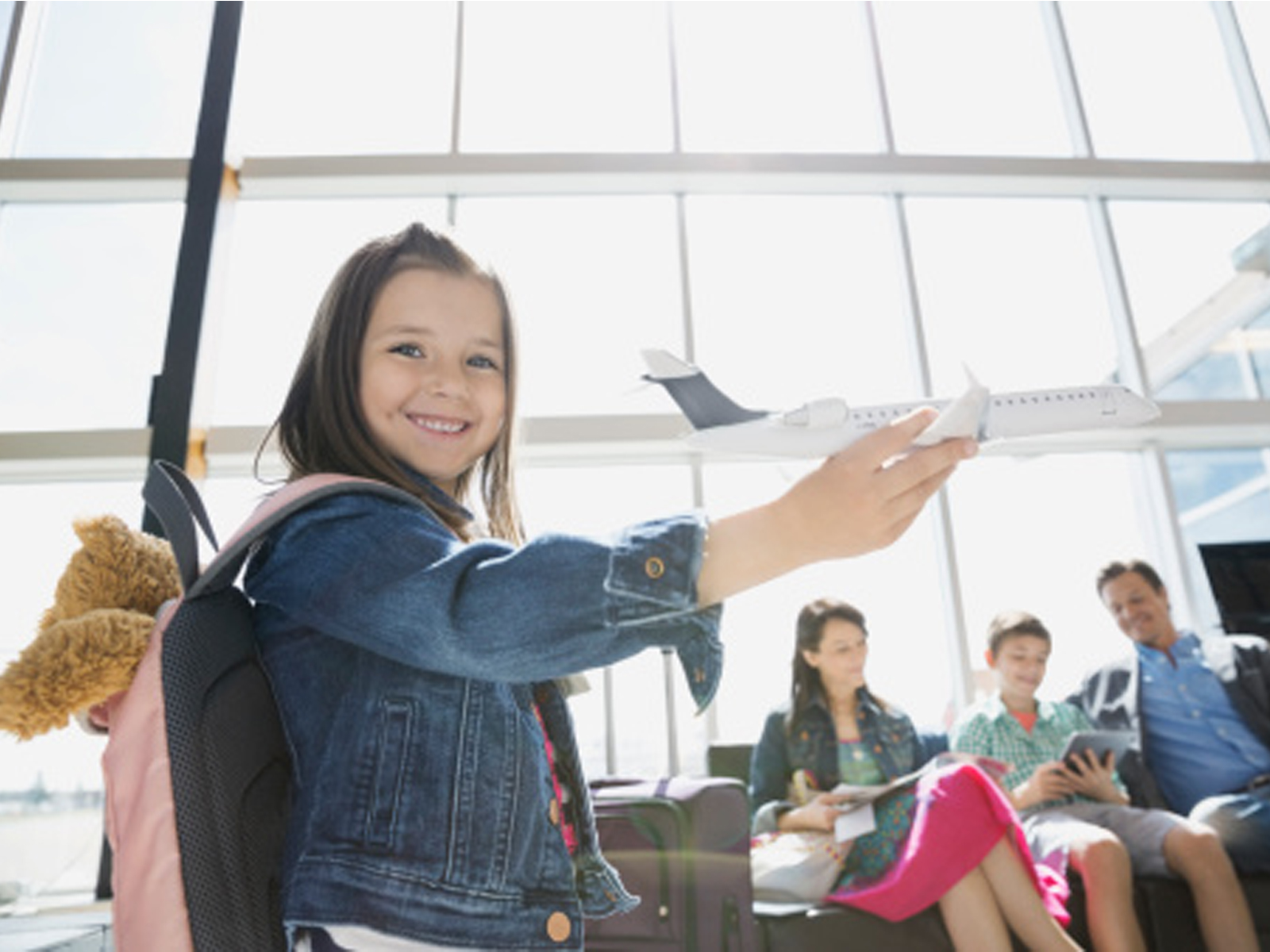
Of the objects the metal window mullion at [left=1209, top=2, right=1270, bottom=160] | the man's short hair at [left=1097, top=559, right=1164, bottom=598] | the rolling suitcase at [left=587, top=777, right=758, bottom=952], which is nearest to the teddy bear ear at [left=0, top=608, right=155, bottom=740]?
the rolling suitcase at [left=587, top=777, right=758, bottom=952]

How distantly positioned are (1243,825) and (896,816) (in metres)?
1.03

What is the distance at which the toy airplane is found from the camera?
0.58 m

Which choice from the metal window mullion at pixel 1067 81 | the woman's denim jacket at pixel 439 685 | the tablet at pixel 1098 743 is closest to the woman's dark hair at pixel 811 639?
the tablet at pixel 1098 743

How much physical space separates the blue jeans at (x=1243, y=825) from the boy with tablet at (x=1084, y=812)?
11 cm

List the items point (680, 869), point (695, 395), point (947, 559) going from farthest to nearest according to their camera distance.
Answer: point (947, 559)
point (680, 869)
point (695, 395)

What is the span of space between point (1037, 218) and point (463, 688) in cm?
529

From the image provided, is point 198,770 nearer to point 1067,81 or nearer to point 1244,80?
point 1067,81

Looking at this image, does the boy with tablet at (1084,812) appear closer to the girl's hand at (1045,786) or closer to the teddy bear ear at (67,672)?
the girl's hand at (1045,786)

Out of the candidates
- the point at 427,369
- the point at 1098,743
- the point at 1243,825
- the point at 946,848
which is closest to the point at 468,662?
the point at 427,369

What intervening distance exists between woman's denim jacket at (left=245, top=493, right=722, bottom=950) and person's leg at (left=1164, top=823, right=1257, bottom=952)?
7.61 ft

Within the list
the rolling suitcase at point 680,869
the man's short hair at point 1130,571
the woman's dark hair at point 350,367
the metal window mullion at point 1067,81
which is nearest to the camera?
the woman's dark hair at point 350,367

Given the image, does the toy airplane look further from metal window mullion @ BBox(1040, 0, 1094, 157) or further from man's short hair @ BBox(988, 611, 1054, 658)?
metal window mullion @ BBox(1040, 0, 1094, 157)

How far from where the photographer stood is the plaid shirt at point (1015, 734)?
2.71 metres

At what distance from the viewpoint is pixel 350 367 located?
74cm
